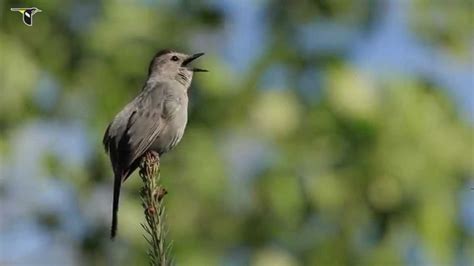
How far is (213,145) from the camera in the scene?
702cm

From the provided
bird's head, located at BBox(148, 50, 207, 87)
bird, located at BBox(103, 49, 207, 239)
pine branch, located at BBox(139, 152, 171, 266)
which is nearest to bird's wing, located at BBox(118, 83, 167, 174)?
bird, located at BBox(103, 49, 207, 239)

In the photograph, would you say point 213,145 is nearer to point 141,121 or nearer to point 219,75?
point 219,75

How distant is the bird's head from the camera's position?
572 centimetres

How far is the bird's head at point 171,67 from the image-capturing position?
18.8 feet

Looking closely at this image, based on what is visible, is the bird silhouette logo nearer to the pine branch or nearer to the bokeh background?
the bokeh background

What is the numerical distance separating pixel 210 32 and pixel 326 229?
61.9 inches

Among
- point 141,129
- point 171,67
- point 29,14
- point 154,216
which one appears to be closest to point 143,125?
point 141,129

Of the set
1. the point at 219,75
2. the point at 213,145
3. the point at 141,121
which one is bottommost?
the point at 141,121

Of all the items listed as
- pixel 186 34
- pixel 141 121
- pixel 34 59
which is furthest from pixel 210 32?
pixel 141 121

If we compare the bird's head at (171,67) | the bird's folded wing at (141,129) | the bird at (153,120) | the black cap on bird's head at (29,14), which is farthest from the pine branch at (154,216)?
the black cap on bird's head at (29,14)

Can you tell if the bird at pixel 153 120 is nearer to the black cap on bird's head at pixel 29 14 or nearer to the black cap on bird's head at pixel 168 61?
the black cap on bird's head at pixel 168 61

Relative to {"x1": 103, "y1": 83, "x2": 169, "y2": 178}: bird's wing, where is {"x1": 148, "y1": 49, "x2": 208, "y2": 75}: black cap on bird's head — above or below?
above

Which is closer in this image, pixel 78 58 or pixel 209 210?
pixel 209 210

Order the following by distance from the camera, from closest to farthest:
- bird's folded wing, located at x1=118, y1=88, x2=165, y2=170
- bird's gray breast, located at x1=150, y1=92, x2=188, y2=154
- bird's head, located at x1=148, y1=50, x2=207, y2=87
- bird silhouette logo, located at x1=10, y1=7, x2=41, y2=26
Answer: bird's folded wing, located at x1=118, y1=88, x2=165, y2=170
bird's gray breast, located at x1=150, y1=92, x2=188, y2=154
bird's head, located at x1=148, y1=50, x2=207, y2=87
bird silhouette logo, located at x1=10, y1=7, x2=41, y2=26
